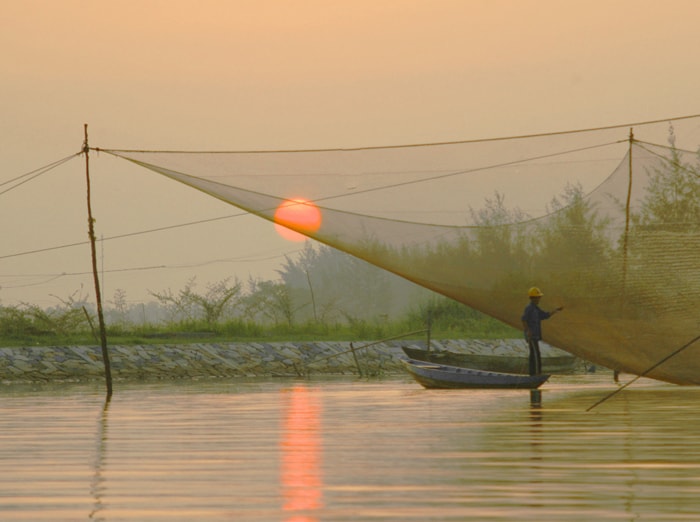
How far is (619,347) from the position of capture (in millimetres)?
19109

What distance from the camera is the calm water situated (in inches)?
295

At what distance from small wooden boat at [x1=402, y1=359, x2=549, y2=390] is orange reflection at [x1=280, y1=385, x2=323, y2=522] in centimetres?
493

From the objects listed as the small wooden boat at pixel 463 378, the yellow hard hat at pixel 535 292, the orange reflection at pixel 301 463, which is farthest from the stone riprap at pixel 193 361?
the orange reflection at pixel 301 463

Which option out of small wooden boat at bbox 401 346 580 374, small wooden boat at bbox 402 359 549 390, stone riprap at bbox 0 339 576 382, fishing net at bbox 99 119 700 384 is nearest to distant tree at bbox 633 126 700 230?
fishing net at bbox 99 119 700 384

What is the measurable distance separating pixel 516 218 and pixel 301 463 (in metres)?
8.92

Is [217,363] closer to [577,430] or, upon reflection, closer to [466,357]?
[466,357]

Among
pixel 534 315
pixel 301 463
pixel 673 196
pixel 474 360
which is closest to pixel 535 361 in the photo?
pixel 534 315

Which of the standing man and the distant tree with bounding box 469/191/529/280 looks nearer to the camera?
the distant tree with bounding box 469/191/529/280

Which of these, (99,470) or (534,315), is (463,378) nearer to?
(534,315)

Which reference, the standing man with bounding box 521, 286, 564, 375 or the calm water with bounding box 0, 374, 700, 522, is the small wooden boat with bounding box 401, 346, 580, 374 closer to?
the calm water with bounding box 0, 374, 700, 522

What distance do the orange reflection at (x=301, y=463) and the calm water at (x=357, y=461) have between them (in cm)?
2

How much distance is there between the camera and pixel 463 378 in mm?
23672

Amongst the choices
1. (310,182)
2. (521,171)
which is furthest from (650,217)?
(310,182)

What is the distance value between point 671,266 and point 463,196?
294 cm
